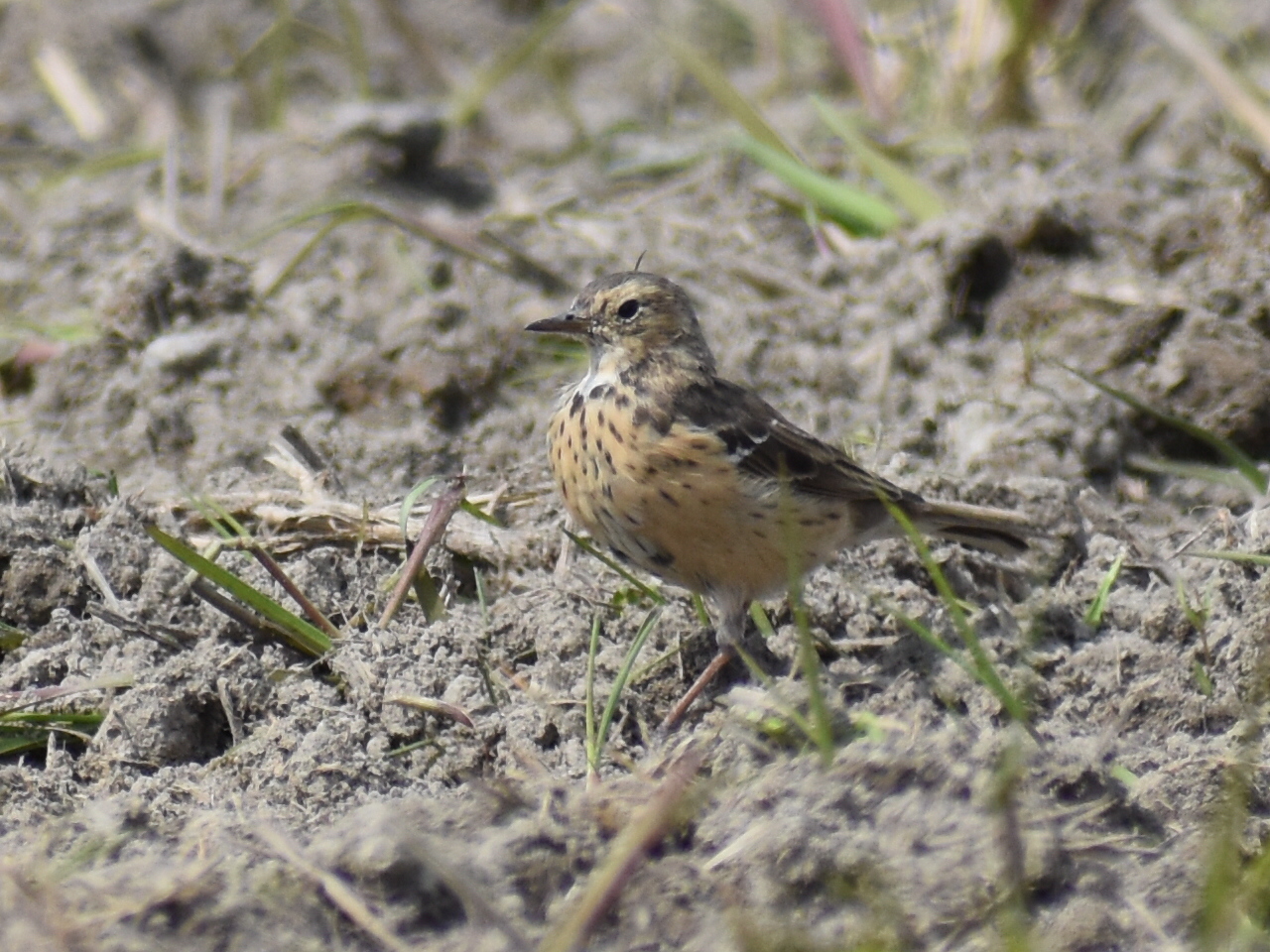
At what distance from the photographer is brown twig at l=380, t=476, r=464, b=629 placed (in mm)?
4777

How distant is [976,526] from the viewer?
5.13 meters

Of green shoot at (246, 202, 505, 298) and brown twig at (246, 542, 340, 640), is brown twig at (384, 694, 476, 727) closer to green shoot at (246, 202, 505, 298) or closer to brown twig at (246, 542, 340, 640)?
brown twig at (246, 542, 340, 640)

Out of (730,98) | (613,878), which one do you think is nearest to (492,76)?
(730,98)

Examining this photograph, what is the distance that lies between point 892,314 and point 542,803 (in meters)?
3.59

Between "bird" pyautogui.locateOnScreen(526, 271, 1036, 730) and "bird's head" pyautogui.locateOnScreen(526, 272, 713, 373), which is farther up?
"bird's head" pyautogui.locateOnScreen(526, 272, 713, 373)

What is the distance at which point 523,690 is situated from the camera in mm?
4473

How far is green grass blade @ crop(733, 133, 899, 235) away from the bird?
1.41m

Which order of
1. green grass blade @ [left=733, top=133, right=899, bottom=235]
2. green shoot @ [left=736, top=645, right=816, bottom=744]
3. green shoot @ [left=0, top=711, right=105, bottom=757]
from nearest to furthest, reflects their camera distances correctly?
green shoot @ [left=736, top=645, right=816, bottom=744] < green shoot @ [left=0, top=711, right=105, bottom=757] < green grass blade @ [left=733, top=133, right=899, bottom=235]

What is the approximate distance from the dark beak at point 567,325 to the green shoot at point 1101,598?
1945 mm

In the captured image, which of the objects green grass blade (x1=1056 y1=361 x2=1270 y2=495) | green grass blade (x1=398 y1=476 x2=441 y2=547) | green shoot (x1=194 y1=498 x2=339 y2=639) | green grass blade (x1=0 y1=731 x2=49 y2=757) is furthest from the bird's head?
green grass blade (x1=0 y1=731 x2=49 y2=757)

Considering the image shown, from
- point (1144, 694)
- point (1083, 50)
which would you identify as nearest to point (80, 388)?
point (1144, 694)

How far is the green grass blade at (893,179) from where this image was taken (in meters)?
6.89

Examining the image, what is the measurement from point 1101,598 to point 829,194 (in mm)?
2617

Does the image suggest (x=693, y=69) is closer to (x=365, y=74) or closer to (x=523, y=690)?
(x=365, y=74)
